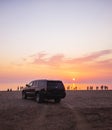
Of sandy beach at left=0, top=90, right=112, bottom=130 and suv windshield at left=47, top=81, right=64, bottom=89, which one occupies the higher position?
suv windshield at left=47, top=81, right=64, bottom=89

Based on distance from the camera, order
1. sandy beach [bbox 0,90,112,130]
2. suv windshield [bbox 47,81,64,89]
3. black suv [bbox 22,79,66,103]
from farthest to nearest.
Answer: suv windshield [bbox 47,81,64,89]
black suv [bbox 22,79,66,103]
sandy beach [bbox 0,90,112,130]

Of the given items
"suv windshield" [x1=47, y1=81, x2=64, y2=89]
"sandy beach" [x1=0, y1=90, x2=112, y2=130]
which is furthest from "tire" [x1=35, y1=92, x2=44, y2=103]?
"sandy beach" [x1=0, y1=90, x2=112, y2=130]

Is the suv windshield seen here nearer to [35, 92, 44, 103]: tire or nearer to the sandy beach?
[35, 92, 44, 103]: tire

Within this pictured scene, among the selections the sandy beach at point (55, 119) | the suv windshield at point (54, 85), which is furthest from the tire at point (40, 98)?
the sandy beach at point (55, 119)

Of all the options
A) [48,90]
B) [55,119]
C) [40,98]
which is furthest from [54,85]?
[55,119]

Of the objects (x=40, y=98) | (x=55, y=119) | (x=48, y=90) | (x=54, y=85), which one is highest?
(x=54, y=85)

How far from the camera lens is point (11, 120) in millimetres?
22953

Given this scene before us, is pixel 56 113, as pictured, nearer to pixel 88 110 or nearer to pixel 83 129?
pixel 88 110

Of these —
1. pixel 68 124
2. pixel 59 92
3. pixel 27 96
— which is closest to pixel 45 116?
pixel 68 124

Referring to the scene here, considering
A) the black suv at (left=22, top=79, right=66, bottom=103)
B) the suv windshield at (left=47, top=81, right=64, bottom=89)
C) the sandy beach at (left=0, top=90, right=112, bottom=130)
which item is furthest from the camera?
the suv windshield at (left=47, top=81, right=64, bottom=89)

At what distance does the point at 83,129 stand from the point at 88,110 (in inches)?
303

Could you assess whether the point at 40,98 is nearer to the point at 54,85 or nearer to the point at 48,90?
the point at 48,90

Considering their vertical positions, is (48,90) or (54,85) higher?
(54,85)

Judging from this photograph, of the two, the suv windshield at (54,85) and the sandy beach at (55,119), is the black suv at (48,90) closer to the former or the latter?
the suv windshield at (54,85)
